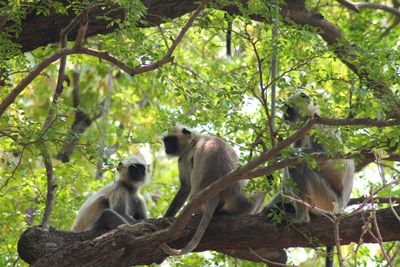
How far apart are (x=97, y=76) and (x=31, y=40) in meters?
5.04

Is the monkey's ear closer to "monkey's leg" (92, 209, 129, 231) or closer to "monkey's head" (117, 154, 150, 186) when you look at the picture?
"monkey's head" (117, 154, 150, 186)

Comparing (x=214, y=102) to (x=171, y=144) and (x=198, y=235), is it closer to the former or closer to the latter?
(x=198, y=235)

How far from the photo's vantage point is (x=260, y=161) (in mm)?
4168

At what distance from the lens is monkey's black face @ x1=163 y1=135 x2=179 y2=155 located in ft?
21.7

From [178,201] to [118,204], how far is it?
2.23ft

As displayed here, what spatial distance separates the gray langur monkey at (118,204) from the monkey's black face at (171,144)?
40 centimetres

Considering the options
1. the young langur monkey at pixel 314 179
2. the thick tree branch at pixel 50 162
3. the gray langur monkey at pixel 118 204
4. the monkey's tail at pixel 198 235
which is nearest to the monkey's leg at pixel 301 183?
the young langur monkey at pixel 314 179

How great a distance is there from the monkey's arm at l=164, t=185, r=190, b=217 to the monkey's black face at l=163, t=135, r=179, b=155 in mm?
519

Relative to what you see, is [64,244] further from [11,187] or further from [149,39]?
[11,187]

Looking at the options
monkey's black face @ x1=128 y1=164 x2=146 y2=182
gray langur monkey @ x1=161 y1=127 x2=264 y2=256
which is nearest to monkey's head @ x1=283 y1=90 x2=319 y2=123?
gray langur monkey @ x1=161 y1=127 x2=264 y2=256

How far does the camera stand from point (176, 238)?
5062 millimetres

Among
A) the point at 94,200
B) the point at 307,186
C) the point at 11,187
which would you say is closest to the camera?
the point at 307,186

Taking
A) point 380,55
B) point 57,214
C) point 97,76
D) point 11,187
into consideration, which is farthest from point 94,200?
point 97,76

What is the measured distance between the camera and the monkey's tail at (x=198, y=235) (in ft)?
16.2
